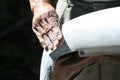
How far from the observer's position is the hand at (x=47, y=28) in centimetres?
157

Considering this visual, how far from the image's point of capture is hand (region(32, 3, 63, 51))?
1.57 meters

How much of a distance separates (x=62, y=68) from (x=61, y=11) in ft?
1.39

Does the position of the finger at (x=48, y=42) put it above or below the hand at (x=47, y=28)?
below

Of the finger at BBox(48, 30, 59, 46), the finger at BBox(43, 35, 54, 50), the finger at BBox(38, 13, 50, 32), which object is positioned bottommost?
the finger at BBox(43, 35, 54, 50)

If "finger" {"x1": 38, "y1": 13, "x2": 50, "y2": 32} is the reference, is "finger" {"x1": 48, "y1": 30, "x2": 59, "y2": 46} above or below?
below

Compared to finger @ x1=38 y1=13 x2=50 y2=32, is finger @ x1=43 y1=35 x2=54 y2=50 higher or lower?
finger @ x1=38 y1=13 x2=50 y2=32

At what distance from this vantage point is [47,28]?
1.61 m

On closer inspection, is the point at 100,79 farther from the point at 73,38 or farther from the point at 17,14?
the point at 17,14

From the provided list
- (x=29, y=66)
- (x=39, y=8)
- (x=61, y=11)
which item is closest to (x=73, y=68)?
(x=39, y=8)

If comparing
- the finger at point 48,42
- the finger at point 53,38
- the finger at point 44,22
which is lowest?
the finger at point 48,42

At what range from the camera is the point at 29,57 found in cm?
381

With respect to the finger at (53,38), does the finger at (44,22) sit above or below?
A: above

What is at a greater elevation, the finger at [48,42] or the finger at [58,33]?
the finger at [58,33]

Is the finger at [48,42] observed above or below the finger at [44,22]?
below
